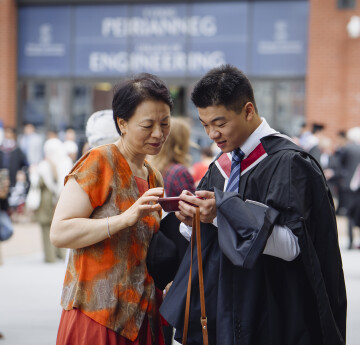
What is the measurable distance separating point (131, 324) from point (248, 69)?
1664 cm

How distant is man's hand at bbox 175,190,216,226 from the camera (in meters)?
2.83

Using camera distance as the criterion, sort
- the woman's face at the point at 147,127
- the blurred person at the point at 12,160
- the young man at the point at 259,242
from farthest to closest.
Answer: the blurred person at the point at 12,160, the woman's face at the point at 147,127, the young man at the point at 259,242

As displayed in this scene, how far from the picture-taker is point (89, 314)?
3.06 metres

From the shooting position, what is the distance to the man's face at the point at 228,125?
2979 millimetres

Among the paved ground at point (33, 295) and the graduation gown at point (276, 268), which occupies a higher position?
the graduation gown at point (276, 268)

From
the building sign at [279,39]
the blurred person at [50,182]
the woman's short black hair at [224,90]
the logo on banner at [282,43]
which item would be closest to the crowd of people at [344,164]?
the building sign at [279,39]

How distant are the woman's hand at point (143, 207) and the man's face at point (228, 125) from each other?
33 cm

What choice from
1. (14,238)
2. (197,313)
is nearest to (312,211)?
(197,313)

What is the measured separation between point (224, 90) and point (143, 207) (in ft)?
1.88

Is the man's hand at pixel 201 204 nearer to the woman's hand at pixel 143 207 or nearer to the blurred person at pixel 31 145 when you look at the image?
the woman's hand at pixel 143 207

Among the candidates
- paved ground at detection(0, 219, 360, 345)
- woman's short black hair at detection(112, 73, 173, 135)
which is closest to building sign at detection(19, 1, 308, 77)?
paved ground at detection(0, 219, 360, 345)

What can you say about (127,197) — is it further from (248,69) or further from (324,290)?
(248,69)

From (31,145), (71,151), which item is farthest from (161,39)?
(71,151)

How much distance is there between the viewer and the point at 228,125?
2.99 meters
